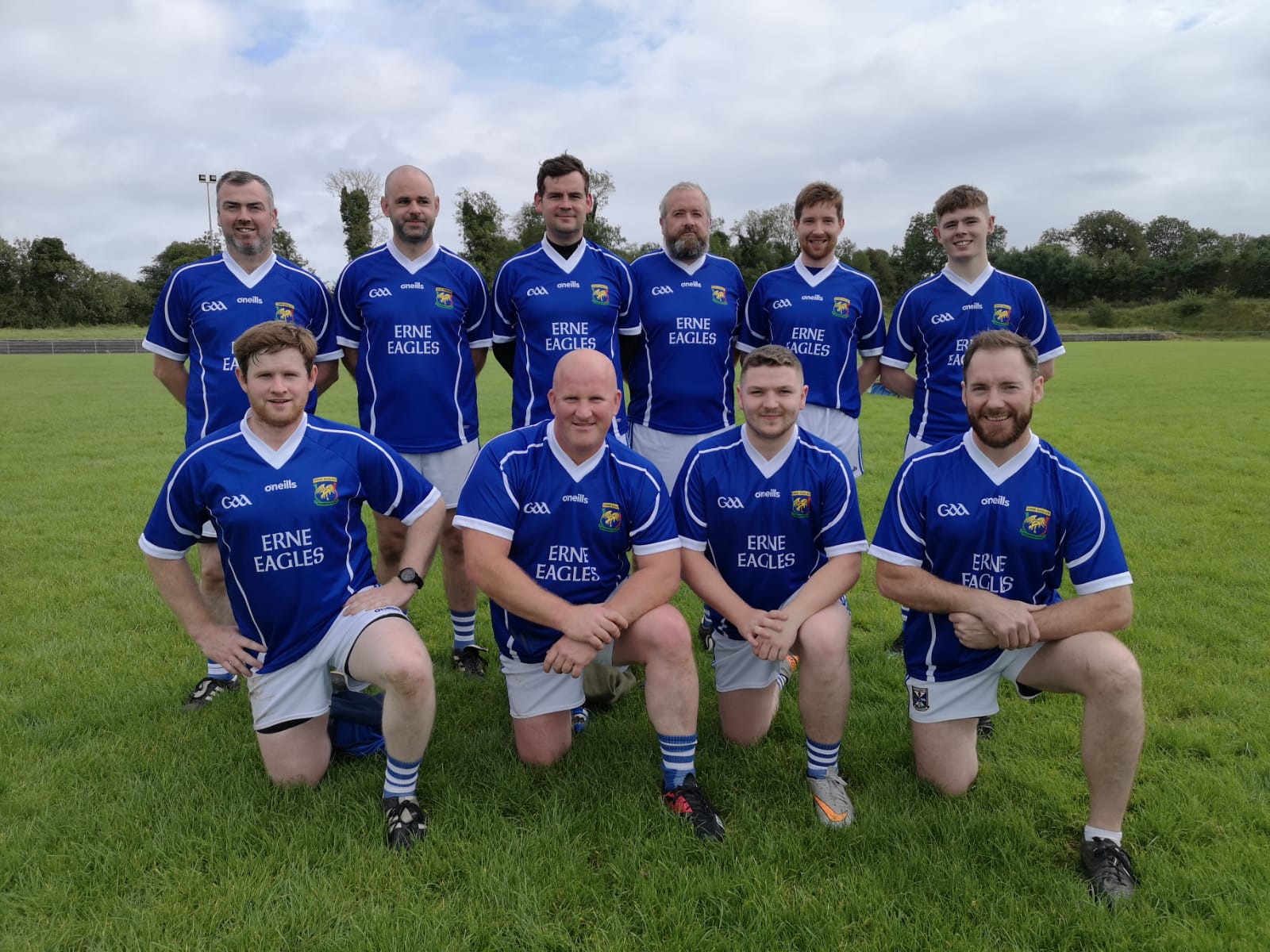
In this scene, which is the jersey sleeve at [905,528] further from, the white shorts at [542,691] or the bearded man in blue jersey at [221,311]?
A: the bearded man in blue jersey at [221,311]

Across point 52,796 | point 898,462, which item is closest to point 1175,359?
point 898,462

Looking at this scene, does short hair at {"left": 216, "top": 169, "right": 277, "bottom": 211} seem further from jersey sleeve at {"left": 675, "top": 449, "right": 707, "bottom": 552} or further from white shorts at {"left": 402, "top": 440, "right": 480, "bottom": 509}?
jersey sleeve at {"left": 675, "top": 449, "right": 707, "bottom": 552}

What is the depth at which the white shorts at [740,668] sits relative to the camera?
149 inches

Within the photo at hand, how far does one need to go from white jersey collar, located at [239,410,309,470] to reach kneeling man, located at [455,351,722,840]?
0.72 m

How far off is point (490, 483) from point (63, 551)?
5.48 metres

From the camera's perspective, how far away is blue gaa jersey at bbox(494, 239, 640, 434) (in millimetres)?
4785

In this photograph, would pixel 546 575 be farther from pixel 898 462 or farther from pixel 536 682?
pixel 898 462

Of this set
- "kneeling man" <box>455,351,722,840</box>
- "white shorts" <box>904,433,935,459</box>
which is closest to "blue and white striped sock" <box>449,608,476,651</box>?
"kneeling man" <box>455,351,722,840</box>

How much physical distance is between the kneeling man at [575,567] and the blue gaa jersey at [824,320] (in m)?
1.77

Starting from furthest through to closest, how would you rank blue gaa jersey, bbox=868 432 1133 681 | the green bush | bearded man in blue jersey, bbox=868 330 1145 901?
1. the green bush
2. blue gaa jersey, bbox=868 432 1133 681
3. bearded man in blue jersey, bbox=868 330 1145 901

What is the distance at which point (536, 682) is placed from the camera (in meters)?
3.68

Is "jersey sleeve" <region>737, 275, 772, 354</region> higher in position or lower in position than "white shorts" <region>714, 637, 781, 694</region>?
higher

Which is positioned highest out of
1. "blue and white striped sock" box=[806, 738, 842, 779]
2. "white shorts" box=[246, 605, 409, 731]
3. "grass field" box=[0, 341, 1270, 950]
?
"white shorts" box=[246, 605, 409, 731]

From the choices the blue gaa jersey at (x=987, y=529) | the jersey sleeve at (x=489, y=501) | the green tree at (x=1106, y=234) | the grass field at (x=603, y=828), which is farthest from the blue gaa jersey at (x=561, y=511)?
the green tree at (x=1106, y=234)
